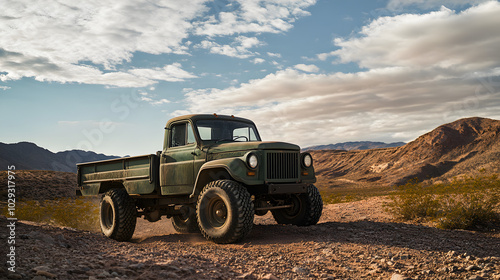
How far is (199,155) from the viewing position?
8.10m

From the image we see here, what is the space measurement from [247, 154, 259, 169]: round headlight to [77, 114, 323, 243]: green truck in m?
0.02

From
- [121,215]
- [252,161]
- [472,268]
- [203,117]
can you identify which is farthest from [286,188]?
[121,215]

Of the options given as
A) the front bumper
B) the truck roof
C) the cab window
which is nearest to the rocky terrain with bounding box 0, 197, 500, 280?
the front bumper

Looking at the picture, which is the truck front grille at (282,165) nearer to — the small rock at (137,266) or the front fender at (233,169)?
the front fender at (233,169)

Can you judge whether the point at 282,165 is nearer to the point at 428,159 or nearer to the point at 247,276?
the point at 247,276

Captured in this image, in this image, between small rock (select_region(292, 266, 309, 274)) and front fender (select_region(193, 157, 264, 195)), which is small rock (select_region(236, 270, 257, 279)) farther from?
front fender (select_region(193, 157, 264, 195))

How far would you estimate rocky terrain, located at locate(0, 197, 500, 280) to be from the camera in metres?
5.08

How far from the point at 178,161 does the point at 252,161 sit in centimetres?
208

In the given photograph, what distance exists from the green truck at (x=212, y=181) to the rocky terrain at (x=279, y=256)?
1.88 feet

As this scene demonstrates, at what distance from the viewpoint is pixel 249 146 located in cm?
745

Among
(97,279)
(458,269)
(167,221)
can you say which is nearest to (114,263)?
(97,279)

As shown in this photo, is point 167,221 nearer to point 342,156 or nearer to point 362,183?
point 362,183

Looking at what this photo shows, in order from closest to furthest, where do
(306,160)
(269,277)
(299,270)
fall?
1. (269,277)
2. (299,270)
3. (306,160)

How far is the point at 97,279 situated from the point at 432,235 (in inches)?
254
